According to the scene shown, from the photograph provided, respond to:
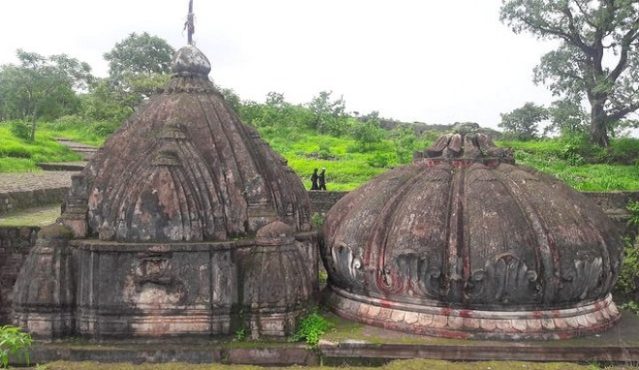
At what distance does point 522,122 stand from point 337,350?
30518 millimetres

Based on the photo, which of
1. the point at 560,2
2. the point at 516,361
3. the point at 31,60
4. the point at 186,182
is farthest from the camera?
the point at 31,60

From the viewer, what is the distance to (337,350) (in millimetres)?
6402

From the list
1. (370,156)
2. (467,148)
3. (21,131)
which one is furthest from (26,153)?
(467,148)

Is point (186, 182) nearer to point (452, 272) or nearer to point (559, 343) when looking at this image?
point (452, 272)

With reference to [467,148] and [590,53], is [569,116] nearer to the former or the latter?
[590,53]

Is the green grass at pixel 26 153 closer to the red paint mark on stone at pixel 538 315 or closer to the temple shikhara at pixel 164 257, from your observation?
the temple shikhara at pixel 164 257

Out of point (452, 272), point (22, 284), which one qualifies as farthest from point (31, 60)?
point (452, 272)

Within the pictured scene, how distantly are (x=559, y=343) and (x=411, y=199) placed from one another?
2.23 metres

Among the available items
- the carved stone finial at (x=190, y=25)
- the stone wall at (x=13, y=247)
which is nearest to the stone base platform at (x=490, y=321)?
the carved stone finial at (x=190, y=25)

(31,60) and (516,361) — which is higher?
(31,60)

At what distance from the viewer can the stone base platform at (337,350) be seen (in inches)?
245

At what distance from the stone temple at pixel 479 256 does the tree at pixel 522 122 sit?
27618 mm

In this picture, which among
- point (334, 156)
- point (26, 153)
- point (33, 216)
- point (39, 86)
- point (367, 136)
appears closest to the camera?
point (33, 216)

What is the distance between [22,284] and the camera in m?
6.57
